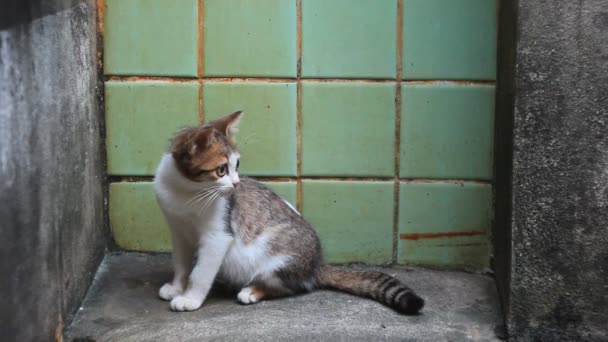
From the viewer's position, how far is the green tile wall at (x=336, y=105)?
320 cm

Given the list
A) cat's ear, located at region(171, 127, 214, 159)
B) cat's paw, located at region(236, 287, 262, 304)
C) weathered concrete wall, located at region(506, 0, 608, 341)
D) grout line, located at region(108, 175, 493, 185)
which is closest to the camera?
weathered concrete wall, located at region(506, 0, 608, 341)

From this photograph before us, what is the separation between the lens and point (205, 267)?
2850mm

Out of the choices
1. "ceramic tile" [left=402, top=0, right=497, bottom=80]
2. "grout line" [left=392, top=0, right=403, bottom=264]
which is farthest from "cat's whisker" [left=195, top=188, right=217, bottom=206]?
"ceramic tile" [left=402, top=0, right=497, bottom=80]

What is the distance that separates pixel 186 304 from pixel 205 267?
0.15 metres

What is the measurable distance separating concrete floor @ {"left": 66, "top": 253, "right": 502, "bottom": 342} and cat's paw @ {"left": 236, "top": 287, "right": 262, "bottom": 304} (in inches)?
1.2

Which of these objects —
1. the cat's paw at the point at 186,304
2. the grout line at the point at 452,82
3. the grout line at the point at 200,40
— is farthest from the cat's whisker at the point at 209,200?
the grout line at the point at 452,82

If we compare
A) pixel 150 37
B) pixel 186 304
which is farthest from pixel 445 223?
pixel 150 37

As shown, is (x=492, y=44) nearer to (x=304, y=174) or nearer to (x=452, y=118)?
(x=452, y=118)

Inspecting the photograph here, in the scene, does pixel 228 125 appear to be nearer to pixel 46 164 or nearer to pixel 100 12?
pixel 46 164

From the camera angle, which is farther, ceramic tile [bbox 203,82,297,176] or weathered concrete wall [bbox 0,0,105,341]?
ceramic tile [bbox 203,82,297,176]

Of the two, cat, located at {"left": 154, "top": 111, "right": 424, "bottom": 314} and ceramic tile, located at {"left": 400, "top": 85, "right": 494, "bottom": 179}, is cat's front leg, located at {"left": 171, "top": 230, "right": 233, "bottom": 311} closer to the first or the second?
cat, located at {"left": 154, "top": 111, "right": 424, "bottom": 314}

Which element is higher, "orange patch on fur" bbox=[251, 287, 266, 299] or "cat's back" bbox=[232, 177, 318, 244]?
"cat's back" bbox=[232, 177, 318, 244]

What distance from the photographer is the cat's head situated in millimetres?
2686

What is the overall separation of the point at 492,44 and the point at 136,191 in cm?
163
